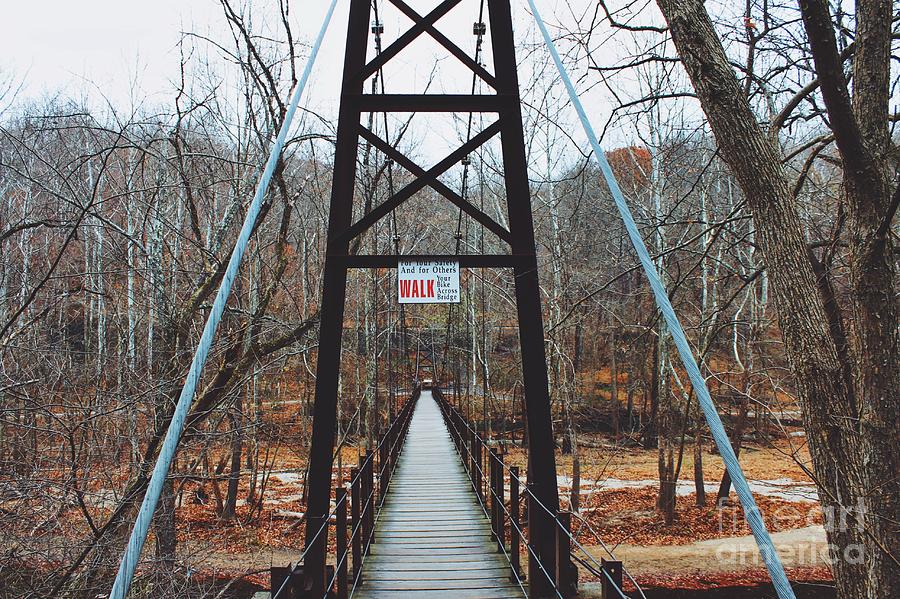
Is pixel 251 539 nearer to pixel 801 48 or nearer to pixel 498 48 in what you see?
pixel 498 48

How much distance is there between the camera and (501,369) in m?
23.9

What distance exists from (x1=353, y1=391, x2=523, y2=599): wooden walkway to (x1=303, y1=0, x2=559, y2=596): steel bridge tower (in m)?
0.57

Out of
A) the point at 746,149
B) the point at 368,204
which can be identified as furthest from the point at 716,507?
the point at 746,149

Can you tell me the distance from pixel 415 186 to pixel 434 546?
296cm

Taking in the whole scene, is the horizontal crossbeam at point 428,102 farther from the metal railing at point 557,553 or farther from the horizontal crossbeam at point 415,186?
the metal railing at point 557,553

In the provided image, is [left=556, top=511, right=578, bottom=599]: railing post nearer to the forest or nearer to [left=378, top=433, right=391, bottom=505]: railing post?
the forest

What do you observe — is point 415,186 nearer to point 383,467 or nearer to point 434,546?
point 434,546

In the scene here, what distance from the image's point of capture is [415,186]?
400 centimetres

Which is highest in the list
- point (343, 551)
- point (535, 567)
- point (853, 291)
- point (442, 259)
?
point (442, 259)

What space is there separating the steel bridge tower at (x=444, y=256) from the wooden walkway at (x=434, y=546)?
1.87 ft

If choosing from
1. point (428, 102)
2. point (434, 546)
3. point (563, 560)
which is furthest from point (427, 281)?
point (434, 546)

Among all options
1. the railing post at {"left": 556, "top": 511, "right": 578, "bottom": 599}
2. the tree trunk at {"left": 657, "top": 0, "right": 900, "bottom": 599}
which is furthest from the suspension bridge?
the tree trunk at {"left": 657, "top": 0, "right": 900, "bottom": 599}

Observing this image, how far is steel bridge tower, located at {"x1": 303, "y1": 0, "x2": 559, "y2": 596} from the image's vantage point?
379 cm

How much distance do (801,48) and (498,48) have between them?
6.70ft
